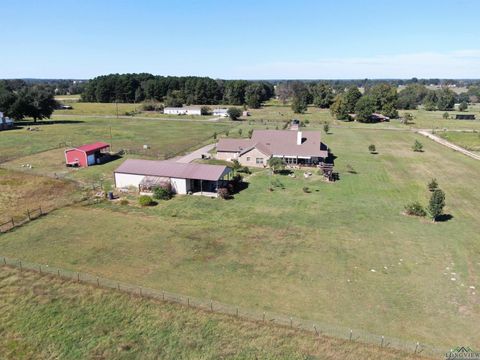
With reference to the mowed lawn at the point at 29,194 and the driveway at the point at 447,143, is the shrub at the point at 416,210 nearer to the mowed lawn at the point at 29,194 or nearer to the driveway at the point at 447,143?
the mowed lawn at the point at 29,194

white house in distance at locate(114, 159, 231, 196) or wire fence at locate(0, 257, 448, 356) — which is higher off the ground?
white house in distance at locate(114, 159, 231, 196)

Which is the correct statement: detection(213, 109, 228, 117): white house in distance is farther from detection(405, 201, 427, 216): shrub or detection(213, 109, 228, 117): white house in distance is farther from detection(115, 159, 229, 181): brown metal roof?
detection(405, 201, 427, 216): shrub

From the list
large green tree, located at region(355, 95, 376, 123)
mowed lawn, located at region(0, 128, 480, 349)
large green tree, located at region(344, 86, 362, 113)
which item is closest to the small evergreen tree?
mowed lawn, located at region(0, 128, 480, 349)

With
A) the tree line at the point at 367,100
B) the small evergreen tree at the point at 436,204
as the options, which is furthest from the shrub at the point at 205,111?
the small evergreen tree at the point at 436,204

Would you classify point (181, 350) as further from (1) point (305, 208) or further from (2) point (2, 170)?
(2) point (2, 170)

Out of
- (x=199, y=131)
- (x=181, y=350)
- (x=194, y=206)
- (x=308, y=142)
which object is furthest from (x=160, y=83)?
(x=181, y=350)
